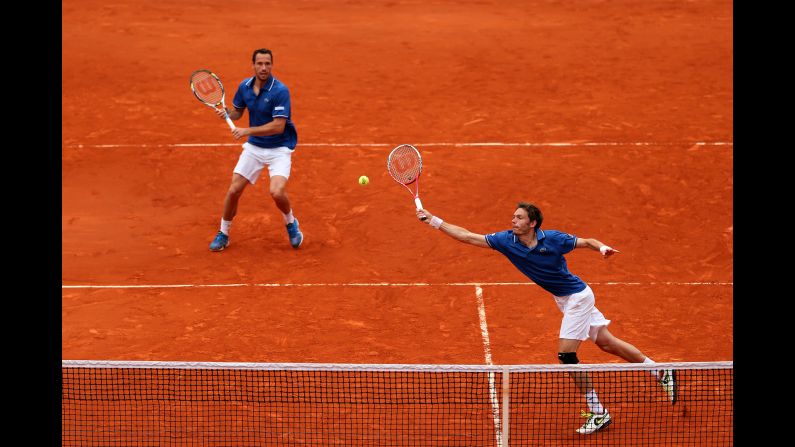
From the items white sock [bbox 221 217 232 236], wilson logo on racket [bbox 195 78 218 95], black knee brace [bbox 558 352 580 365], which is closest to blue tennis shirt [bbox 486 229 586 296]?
black knee brace [bbox 558 352 580 365]

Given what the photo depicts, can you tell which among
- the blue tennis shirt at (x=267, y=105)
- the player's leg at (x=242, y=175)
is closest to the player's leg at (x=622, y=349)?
the blue tennis shirt at (x=267, y=105)

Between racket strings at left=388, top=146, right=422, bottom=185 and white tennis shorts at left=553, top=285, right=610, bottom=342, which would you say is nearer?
white tennis shorts at left=553, top=285, right=610, bottom=342

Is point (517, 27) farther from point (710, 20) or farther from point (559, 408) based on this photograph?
point (559, 408)

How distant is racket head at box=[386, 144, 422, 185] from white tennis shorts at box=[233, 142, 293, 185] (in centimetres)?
271

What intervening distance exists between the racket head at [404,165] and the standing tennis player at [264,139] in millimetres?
2518

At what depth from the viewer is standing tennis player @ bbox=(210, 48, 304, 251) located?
11.7m

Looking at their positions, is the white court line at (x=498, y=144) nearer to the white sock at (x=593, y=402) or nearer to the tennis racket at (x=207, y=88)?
the tennis racket at (x=207, y=88)

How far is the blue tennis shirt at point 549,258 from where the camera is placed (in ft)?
27.5

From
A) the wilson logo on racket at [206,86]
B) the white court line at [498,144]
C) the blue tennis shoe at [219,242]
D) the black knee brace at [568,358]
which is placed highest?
the wilson logo on racket at [206,86]

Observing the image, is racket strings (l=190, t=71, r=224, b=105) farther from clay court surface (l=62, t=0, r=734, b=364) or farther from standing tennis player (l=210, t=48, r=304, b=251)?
clay court surface (l=62, t=0, r=734, b=364)

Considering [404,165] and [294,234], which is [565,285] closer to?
[404,165]

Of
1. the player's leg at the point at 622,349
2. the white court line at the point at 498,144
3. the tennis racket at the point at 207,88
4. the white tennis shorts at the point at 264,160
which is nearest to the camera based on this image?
the player's leg at the point at 622,349

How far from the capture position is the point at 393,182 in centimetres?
1423

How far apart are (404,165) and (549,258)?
1.86m
